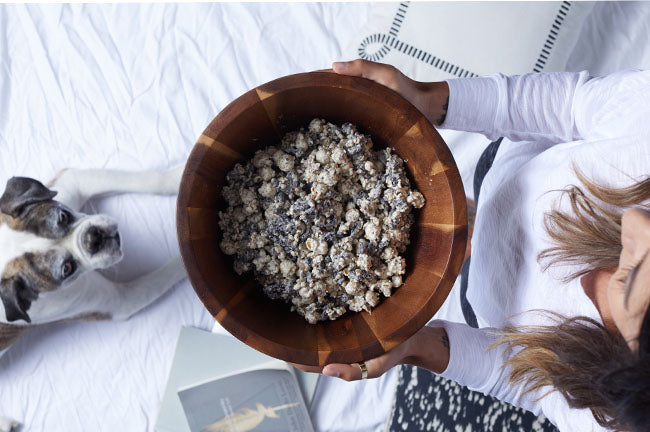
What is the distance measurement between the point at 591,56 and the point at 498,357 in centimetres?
76

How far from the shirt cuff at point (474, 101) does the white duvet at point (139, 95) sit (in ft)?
1.21

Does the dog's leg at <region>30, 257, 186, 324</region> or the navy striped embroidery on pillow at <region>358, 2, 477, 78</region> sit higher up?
the navy striped embroidery on pillow at <region>358, 2, 477, 78</region>

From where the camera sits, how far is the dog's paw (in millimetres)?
1048

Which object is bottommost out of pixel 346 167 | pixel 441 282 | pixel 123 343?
pixel 123 343

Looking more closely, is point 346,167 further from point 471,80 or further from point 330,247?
point 471,80

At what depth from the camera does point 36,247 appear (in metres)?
0.86

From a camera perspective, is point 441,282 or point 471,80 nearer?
point 441,282

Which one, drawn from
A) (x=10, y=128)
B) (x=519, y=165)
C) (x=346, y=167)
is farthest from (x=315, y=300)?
(x=10, y=128)

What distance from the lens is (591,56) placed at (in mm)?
1106

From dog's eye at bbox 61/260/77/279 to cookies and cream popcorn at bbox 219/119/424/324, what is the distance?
0.39m

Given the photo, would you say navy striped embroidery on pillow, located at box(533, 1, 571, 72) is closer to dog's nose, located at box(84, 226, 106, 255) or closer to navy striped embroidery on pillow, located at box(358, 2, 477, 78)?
navy striped embroidery on pillow, located at box(358, 2, 477, 78)

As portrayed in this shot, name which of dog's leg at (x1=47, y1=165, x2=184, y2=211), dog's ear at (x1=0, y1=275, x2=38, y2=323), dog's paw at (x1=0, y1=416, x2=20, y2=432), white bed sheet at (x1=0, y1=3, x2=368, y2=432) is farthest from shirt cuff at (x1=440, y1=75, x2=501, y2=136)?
dog's paw at (x1=0, y1=416, x2=20, y2=432)

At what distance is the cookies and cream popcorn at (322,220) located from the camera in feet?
2.05

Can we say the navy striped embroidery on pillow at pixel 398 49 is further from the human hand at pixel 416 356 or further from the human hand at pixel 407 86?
the human hand at pixel 416 356
